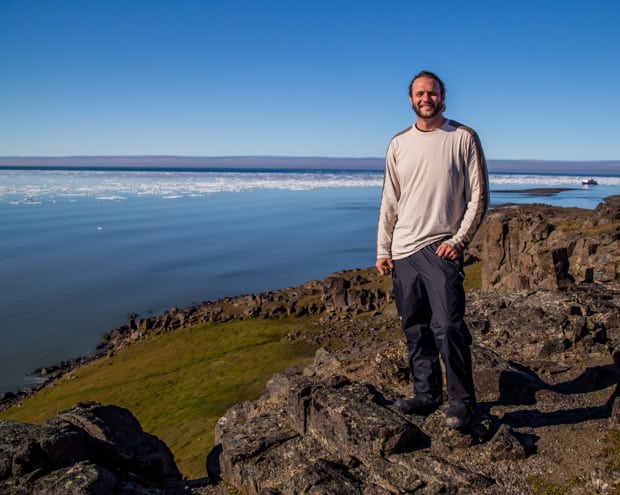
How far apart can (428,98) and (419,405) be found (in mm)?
3794

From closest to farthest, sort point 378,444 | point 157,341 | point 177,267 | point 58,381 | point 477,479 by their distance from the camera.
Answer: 1. point 477,479
2. point 378,444
3. point 58,381
4. point 157,341
5. point 177,267

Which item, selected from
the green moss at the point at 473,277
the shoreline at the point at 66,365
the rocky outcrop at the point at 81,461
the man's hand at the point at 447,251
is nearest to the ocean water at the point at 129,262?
the shoreline at the point at 66,365

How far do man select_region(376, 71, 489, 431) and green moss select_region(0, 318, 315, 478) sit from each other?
799cm

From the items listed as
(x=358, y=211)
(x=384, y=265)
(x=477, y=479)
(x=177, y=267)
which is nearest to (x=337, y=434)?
→ (x=477, y=479)

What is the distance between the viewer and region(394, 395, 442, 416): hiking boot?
6.74 metres

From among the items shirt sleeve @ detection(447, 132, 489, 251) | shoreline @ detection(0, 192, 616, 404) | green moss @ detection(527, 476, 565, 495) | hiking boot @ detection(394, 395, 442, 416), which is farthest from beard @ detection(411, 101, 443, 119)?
shoreline @ detection(0, 192, 616, 404)

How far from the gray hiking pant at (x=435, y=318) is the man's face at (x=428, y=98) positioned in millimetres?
1495

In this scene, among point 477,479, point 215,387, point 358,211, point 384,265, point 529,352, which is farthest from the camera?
point 358,211

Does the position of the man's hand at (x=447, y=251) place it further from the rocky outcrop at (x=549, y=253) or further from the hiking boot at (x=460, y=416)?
the rocky outcrop at (x=549, y=253)

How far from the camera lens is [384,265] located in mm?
6688

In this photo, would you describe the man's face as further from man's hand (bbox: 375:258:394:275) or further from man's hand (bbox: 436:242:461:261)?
man's hand (bbox: 375:258:394:275)

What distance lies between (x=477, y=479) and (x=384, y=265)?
2629mm

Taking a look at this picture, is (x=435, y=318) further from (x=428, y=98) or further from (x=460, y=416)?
(x=428, y=98)

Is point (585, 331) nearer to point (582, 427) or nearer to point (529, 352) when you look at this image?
point (529, 352)
